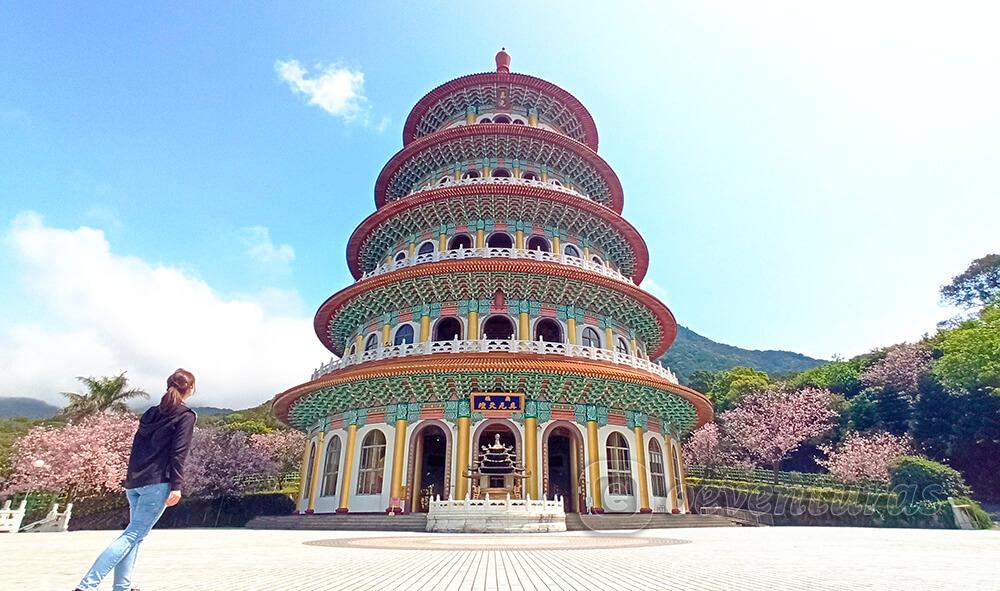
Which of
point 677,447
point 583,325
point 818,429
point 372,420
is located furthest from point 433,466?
point 818,429

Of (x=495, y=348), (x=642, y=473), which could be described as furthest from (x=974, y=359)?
(x=495, y=348)

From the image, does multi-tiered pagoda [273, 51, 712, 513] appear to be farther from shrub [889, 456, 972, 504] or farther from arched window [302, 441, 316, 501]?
shrub [889, 456, 972, 504]

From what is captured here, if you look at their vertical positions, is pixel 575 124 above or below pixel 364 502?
above

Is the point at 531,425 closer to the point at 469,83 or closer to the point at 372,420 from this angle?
the point at 372,420

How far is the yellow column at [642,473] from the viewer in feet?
61.2

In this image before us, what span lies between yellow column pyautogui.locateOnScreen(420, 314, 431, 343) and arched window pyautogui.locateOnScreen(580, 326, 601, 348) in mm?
6127

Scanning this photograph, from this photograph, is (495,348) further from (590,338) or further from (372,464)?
(372,464)

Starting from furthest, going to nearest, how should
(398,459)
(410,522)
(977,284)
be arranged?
(977,284)
(398,459)
(410,522)

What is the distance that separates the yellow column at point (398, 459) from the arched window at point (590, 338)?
7.78 meters

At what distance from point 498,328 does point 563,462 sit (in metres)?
6.42

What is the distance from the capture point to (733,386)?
55.8 metres

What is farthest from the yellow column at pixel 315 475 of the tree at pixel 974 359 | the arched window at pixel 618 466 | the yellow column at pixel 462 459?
the tree at pixel 974 359

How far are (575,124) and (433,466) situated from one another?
20.3 metres

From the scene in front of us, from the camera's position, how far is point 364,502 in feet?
60.7
